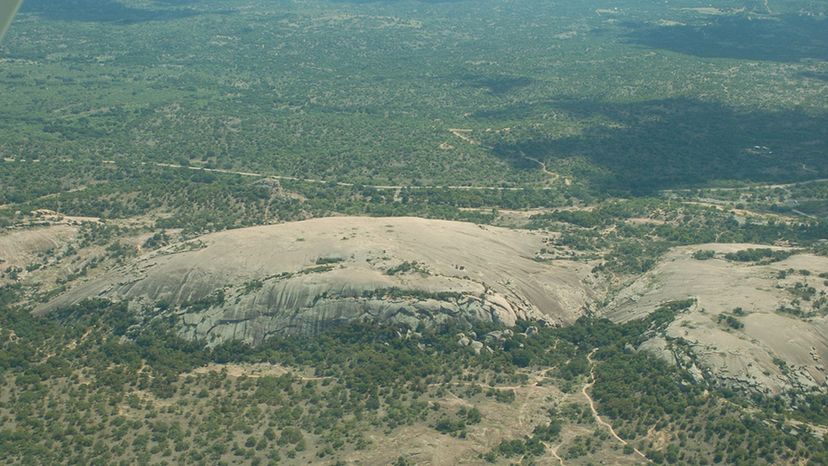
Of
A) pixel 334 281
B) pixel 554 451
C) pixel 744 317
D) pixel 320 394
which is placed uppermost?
pixel 744 317

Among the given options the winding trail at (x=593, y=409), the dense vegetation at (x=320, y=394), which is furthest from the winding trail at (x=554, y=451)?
the winding trail at (x=593, y=409)

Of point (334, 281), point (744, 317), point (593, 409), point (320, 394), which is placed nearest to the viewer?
point (593, 409)

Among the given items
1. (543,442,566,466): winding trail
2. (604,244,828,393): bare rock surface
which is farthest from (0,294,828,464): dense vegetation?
(604,244,828,393): bare rock surface

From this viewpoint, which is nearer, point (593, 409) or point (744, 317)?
point (593, 409)

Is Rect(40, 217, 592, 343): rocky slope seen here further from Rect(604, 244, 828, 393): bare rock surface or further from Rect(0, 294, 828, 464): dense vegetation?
Rect(604, 244, 828, 393): bare rock surface

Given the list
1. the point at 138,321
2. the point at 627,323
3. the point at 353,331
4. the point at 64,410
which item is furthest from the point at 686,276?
the point at 64,410

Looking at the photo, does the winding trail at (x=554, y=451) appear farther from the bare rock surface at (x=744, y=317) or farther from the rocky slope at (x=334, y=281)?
the rocky slope at (x=334, y=281)

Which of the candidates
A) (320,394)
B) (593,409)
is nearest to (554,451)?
(593,409)

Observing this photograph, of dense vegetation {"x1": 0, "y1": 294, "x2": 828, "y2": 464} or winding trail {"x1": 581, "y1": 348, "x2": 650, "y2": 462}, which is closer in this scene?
dense vegetation {"x1": 0, "y1": 294, "x2": 828, "y2": 464}

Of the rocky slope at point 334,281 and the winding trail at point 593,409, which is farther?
the rocky slope at point 334,281

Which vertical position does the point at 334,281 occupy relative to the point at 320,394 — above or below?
above

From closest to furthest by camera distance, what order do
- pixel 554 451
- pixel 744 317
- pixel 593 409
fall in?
pixel 554 451 → pixel 593 409 → pixel 744 317

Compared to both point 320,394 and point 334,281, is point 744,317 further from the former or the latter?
point 320,394
